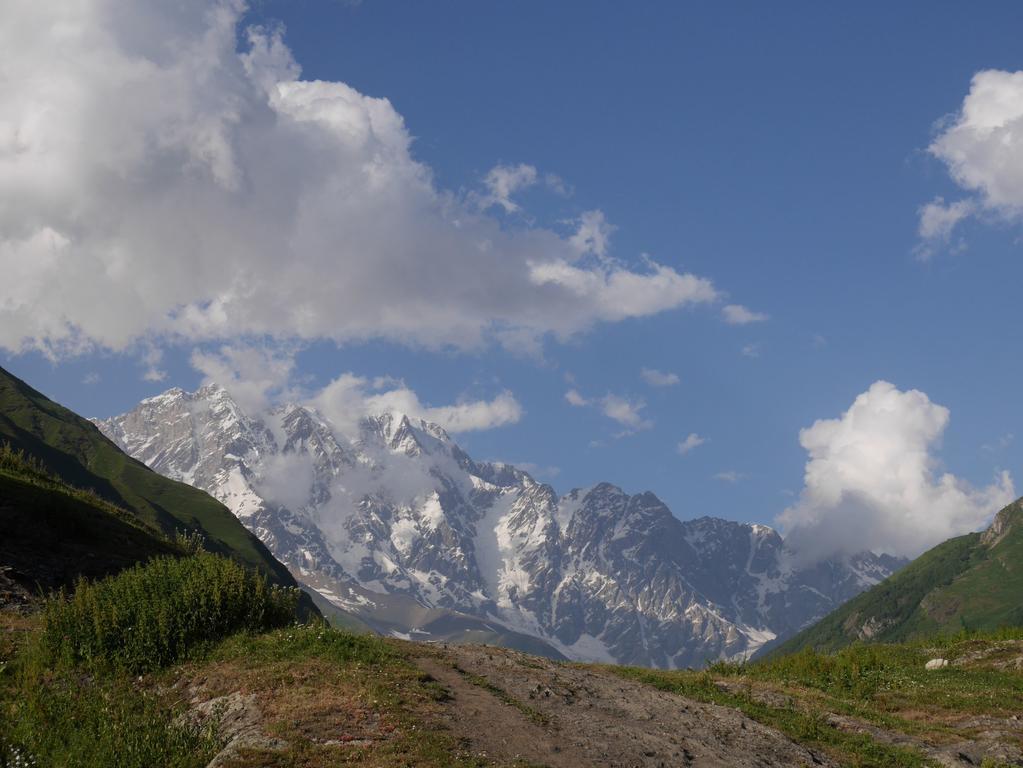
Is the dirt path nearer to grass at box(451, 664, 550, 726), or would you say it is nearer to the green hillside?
grass at box(451, 664, 550, 726)

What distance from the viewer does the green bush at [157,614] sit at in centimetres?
2389

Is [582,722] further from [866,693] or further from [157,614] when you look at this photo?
[866,693]

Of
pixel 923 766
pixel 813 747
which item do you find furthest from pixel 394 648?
pixel 923 766

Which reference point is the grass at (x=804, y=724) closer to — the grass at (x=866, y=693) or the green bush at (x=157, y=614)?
the grass at (x=866, y=693)

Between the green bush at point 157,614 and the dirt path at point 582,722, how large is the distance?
5419mm

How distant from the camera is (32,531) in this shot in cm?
3372

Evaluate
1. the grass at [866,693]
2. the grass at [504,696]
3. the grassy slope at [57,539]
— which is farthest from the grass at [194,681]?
the grass at [866,693]

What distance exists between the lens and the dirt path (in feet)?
68.5

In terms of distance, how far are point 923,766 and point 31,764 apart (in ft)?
73.8

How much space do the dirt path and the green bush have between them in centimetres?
542

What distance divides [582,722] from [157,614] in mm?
11693

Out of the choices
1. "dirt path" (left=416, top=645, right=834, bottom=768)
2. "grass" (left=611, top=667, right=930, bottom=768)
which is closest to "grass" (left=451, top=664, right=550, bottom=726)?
"dirt path" (left=416, top=645, right=834, bottom=768)

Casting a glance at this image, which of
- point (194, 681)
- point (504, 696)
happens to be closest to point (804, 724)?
point (504, 696)

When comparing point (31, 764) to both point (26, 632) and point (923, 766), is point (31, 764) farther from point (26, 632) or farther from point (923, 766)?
point (923, 766)
